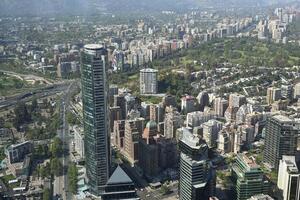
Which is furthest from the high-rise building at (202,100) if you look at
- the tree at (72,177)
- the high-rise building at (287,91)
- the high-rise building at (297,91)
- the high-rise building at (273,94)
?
the tree at (72,177)

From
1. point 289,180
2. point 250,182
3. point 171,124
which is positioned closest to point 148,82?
point 171,124

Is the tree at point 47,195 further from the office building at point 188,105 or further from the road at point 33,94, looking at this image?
the road at point 33,94

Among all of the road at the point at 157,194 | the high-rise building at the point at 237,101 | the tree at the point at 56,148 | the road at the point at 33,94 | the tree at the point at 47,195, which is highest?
the high-rise building at the point at 237,101

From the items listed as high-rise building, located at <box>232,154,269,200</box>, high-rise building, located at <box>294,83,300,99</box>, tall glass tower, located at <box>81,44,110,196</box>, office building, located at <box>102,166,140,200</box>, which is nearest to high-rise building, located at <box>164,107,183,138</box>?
tall glass tower, located at <box>81,44,110,196</box>

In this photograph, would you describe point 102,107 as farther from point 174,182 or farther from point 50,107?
point 50,107

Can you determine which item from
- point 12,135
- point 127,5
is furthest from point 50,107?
point 127,5
